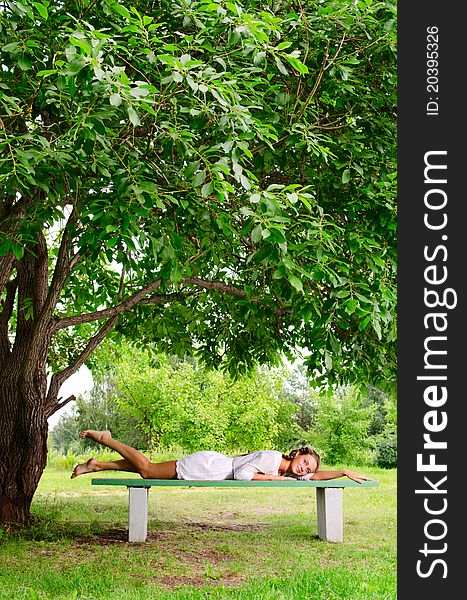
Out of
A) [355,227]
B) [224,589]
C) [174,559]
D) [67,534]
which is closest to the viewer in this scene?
[224,589]

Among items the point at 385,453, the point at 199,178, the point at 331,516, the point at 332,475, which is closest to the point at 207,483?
the point at 332,475

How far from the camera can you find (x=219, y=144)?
5.46 meters

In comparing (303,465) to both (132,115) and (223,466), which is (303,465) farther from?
(132,115)

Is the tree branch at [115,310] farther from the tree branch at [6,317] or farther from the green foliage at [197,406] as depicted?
the green foliage at [197,406]

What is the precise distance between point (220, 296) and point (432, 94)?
6.05 metres

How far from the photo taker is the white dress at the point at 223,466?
341 inches

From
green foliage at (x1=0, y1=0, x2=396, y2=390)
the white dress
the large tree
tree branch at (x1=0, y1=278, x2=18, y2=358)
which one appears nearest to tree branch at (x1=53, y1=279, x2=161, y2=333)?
the large tree

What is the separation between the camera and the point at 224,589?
641cm

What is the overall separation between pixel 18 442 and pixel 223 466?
2788 mm

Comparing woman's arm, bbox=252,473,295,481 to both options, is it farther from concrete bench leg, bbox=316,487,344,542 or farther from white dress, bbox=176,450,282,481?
concrete bench leg, bbox=316,487,344,542

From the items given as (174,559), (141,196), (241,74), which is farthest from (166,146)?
(174,559)

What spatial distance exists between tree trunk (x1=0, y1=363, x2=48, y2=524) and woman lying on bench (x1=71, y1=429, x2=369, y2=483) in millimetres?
1299

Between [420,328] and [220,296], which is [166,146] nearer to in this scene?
[420,328]

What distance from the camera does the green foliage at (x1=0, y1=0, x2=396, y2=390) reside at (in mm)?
5383
